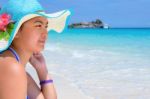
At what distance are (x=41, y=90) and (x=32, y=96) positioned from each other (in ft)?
0.28

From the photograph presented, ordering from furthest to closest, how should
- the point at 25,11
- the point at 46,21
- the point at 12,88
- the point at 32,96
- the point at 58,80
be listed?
1. the point at 58,80
2. the point at 32,96
3. the point at 46,21
4. the point at 25,11
5. the point at 12,88

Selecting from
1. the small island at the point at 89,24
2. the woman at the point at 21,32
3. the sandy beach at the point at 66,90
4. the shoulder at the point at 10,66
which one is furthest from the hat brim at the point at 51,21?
the small island at the point at 89,24

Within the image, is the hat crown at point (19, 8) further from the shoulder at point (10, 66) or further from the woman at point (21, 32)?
the shoulder at point (10, 66)

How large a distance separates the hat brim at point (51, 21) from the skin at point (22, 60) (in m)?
0.03

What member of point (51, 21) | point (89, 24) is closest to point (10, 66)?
point (51, 21)

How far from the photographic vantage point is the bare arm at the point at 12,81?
5.48 ft

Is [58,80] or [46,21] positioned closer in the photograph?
[46,21]

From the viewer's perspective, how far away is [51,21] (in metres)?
2.05

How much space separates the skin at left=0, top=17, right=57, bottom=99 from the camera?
1677 millimetres

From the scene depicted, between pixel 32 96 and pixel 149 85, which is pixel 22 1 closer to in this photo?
pixel 32 96

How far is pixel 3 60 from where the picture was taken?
69.1 inches

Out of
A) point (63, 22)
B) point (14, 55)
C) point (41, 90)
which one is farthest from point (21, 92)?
point (41, 90)

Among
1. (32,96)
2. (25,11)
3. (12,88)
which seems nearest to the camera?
(12,88)

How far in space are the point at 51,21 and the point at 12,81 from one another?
47 cm
